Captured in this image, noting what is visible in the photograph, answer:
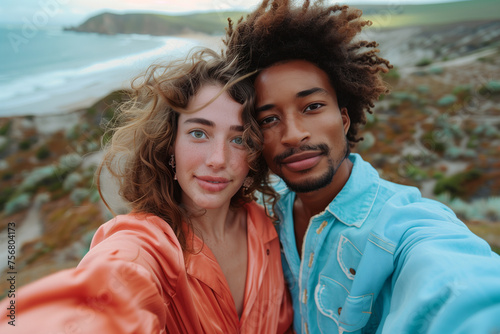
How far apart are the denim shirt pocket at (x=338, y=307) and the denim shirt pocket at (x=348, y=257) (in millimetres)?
110

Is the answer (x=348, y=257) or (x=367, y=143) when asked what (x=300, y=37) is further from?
(x=367, y=143)

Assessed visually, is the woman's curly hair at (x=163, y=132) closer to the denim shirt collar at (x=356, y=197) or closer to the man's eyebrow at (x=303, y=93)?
the man's eyebrow at (x=303, y=93)

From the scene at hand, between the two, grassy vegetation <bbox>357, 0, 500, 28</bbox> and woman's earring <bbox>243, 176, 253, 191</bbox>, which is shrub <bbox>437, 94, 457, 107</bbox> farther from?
woman's earring <bbox>243, 176, 253, 191</bbox>

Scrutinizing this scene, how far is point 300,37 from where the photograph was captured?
6.82 ft

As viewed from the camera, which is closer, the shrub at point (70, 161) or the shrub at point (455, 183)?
the shrub at point (455, 183)

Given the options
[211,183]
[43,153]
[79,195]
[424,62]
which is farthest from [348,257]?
[424,62]

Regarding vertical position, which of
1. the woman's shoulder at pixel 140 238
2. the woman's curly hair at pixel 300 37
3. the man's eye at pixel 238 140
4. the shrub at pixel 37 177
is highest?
the woman's curly hair at pixel 300 37

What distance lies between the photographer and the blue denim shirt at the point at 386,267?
0.94 meters

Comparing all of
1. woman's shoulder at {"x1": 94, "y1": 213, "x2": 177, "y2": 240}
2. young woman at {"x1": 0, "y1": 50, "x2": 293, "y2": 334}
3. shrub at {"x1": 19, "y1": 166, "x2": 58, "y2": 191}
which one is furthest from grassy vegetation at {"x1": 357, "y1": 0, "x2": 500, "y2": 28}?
woman's shoulder at {"x1": 94, "y1": 213, "x2": 177, "y2": 240}

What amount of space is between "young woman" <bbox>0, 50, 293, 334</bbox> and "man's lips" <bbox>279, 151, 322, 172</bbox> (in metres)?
0.25

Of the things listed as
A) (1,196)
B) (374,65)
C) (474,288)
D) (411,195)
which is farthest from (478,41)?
(1,196)

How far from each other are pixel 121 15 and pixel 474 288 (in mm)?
8220

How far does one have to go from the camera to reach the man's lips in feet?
6.19

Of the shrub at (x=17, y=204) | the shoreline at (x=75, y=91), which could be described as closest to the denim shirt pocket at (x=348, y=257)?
the shoreline at (x=75, y=91)
